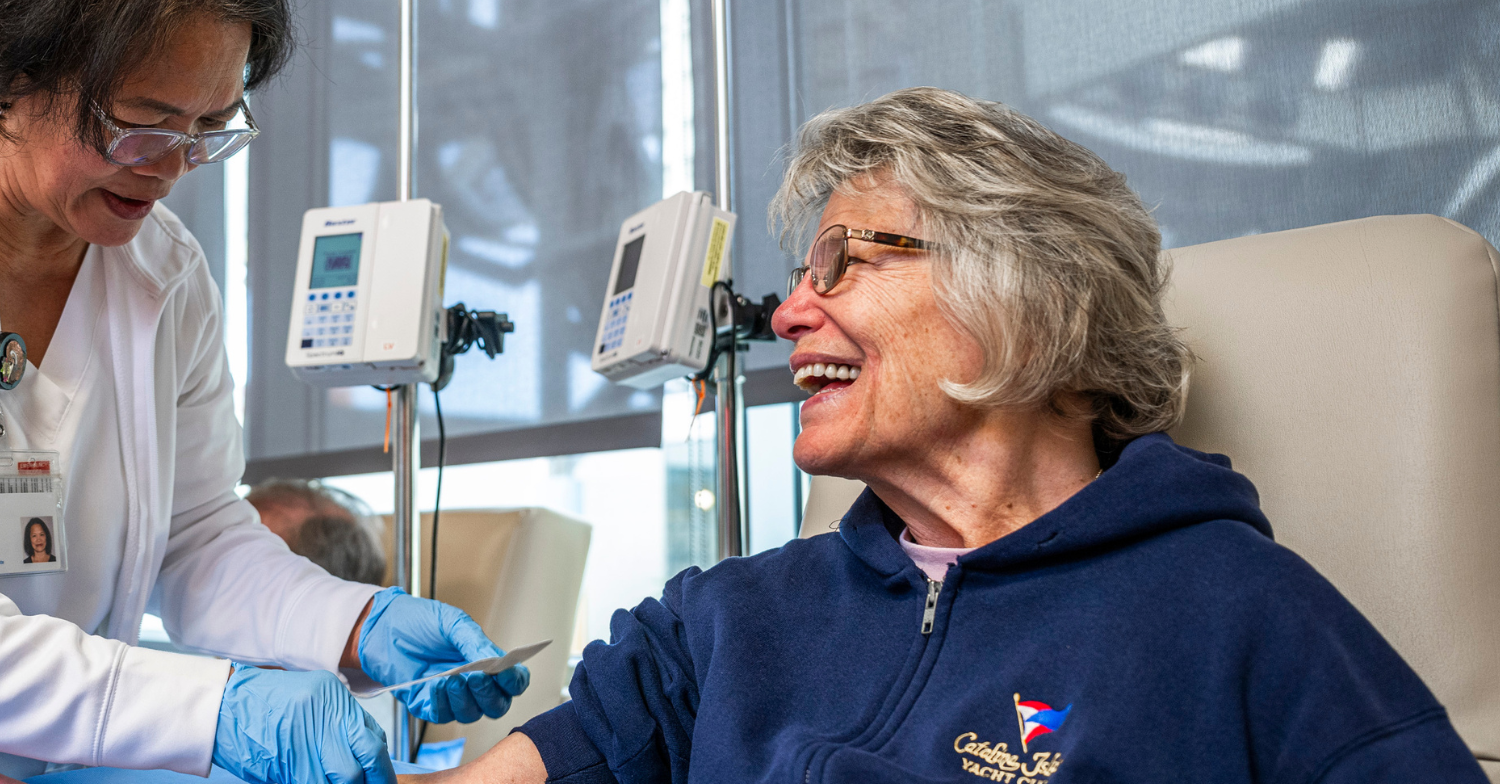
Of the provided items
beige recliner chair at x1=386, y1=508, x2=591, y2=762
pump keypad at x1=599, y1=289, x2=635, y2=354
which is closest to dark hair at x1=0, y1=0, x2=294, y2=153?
pump keypad at x1=599, y1=289, x2=635, y2=354

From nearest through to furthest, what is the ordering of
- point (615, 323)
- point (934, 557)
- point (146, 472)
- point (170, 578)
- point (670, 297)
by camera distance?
point (934, 557) < point (146, 472) < point (170, 578) < point (670, 297) < point (615, 323)

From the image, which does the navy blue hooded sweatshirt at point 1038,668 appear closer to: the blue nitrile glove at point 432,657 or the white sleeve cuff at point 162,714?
the blue nitrile glove at point 432,657

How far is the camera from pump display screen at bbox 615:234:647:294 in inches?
69.6

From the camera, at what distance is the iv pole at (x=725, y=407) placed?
1.78 m

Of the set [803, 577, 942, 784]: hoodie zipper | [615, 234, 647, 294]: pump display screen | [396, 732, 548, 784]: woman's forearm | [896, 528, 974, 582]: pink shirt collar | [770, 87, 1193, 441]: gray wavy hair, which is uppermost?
[615, 234, 647, 294]: pump display screen

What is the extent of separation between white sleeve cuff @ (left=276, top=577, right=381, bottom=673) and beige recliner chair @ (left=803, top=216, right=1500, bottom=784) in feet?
3.45

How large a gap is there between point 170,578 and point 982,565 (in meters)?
1.17

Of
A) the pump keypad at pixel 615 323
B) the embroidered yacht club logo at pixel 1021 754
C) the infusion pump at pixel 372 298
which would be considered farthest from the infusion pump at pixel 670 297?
the embroidered yacht club logo at pixel 1021 754

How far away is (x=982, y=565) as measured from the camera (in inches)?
36.1

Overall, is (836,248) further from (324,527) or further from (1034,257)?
(324,527)

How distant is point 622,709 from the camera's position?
102 cm

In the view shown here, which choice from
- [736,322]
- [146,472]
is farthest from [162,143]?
[736,322]

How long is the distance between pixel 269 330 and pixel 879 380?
2.59m

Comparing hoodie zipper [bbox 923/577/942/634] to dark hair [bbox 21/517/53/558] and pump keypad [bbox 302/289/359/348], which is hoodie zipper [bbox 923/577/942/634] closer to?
dark hair [bbox 21/517/53/558]
